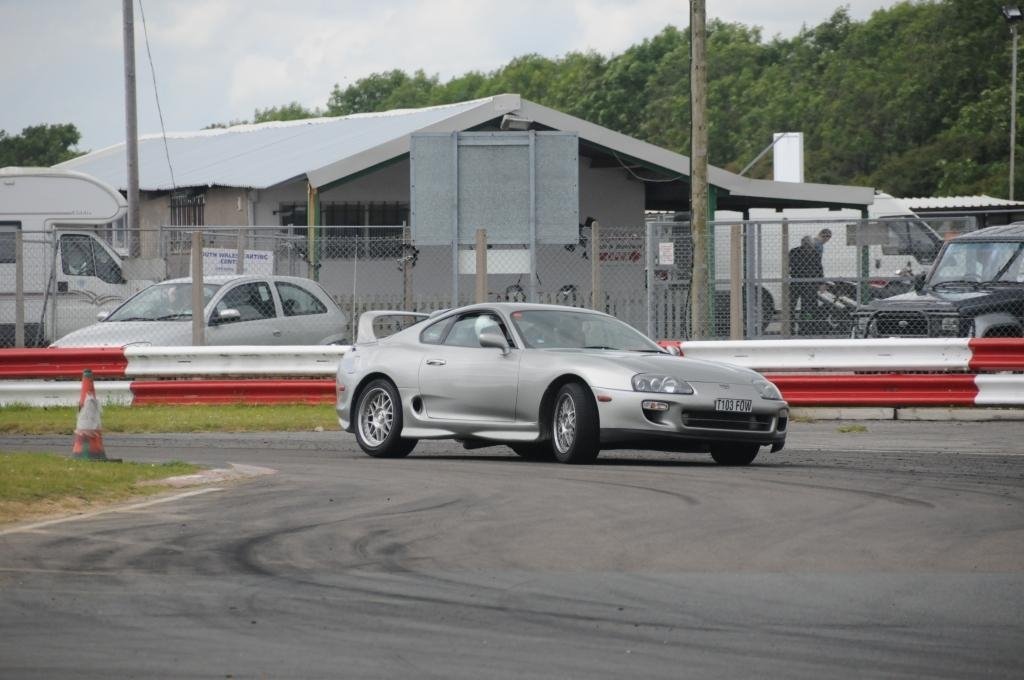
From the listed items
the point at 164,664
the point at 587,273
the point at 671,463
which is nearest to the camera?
the point at 164,664

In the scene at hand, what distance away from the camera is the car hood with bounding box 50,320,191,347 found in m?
20.6

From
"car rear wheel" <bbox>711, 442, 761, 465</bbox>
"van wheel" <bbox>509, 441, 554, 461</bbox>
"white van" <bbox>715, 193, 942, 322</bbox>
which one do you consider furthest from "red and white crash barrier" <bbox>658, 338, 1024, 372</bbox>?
"car rear wheel" <bbox>711, 442, 761, 465</bbox>

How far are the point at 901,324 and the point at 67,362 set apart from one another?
992cm

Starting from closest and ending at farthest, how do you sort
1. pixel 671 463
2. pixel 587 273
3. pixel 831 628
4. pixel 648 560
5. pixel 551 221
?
pixel 831 628
pixel 648 560
pixel 671 463
pixel 551 221
pixel 587 273

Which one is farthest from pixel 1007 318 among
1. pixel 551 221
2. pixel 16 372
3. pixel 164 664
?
pixel 164 664

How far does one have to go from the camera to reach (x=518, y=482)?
1110cm

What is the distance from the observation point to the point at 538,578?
24.3ft

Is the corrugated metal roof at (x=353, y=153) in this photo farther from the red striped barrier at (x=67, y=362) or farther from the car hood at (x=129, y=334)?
the red striped barrier at (x=67, y=362)

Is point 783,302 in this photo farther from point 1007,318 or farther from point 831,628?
point 831,628

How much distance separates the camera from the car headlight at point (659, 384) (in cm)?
1209

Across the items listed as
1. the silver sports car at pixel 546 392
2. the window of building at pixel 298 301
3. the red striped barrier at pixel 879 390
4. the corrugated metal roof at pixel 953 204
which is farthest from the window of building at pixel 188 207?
the silver sports car at pixel 546 392

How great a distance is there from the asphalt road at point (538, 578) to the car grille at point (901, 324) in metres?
7.87

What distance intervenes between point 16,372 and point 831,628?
15.0 m

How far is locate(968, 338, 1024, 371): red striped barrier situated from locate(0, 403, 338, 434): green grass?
6.86 m
